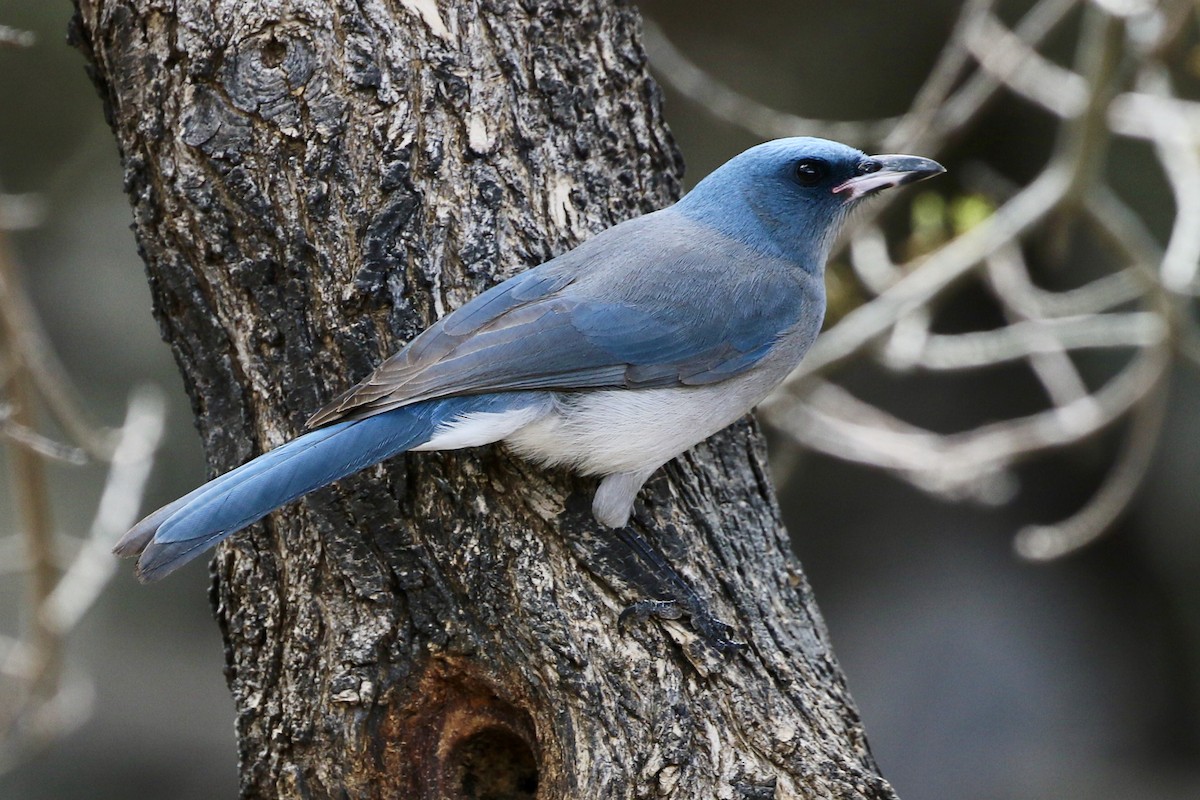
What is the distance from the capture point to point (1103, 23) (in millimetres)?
4641

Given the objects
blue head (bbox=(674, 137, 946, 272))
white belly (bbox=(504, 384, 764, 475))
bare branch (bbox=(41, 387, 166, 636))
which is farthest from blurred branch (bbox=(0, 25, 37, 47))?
blue head (bbox=(674, 137, 946, 272))

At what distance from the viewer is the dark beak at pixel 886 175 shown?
3.46 m

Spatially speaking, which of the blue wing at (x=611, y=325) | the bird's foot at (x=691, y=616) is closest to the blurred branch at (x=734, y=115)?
the blue wing at (x=611, y=325)

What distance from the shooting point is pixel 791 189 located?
3609mm

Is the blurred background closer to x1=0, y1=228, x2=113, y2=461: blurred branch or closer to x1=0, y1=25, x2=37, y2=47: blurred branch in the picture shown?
x1=0, y1=228, x2=113, y2=461: blurred branch

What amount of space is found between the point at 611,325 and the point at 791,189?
0.83m

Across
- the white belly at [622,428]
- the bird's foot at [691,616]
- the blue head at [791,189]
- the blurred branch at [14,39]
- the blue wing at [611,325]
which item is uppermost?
the blue head at [791,189]

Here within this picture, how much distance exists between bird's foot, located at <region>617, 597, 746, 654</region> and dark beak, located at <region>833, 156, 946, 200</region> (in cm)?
143

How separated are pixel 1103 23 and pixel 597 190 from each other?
2553 millimetres

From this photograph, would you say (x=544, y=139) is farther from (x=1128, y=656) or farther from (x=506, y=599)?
(x=1128, y=656)

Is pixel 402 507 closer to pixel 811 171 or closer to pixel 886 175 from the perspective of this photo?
pixel 811 171

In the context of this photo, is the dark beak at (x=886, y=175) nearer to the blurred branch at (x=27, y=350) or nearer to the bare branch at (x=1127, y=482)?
the bare branch at (x=1127, y=482)

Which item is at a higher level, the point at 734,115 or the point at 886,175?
the point at 734,115

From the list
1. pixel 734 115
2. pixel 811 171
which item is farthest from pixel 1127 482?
pixel 811 171
